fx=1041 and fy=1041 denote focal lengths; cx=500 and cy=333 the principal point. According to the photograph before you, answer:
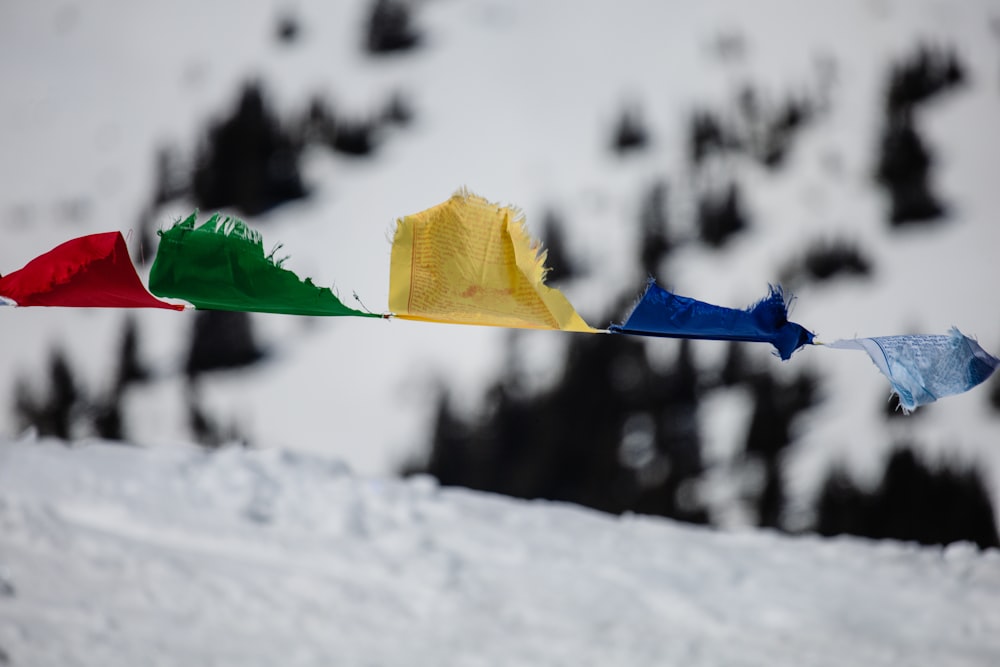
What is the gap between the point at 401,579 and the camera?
6004 mm

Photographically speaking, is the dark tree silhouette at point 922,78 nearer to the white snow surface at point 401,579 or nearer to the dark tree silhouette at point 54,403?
the white snow surface at point 401,579

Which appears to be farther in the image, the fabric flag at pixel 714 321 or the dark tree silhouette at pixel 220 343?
the dark tree silhouette at pixel 220 343

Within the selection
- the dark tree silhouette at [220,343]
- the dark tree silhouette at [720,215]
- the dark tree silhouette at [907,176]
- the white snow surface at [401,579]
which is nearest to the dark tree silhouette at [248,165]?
the dark tree silhouette at [220,343]

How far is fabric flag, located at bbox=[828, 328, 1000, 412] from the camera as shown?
3635 millimetres

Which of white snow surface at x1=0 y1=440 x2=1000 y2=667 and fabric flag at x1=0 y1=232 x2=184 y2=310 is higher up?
fabric flag at x1=0 y1=232 x2=184 y2=310

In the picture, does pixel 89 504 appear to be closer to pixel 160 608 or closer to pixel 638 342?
pixel 160 608

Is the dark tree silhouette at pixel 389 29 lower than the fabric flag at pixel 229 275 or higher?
higher

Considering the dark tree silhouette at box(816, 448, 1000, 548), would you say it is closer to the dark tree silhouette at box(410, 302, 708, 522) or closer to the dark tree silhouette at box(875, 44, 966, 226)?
the dark tree silhouette at box(410, 302, 708, 522)

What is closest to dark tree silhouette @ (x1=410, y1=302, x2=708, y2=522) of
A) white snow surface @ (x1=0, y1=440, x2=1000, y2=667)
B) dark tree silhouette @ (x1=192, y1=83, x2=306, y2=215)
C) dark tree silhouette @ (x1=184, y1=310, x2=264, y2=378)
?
dark tree silhouette @ (x1=184, y1=310, x2=264, y2=378)

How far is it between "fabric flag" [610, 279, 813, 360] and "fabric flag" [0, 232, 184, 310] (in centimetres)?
165

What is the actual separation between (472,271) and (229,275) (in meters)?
0.85

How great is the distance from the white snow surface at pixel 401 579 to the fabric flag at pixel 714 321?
243 cm

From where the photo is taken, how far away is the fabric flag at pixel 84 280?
12.1ft

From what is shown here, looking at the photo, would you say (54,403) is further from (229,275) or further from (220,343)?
(229,275)
